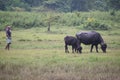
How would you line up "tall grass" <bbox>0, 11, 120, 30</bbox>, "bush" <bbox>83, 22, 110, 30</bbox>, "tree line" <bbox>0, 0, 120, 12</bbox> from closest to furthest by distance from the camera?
1. "bush" <bbox>83, 22, 110, 30</bbox>
2. "tall grass" <bbox>0, 11, 120, 30</bbox>
3. "tree line" <bbox>0, 0, 120, 12</bbox>

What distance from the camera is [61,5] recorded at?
56.3m

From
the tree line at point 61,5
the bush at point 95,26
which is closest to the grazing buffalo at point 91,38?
the bush at point 95,26

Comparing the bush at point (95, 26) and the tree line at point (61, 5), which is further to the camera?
the tree line at point (61, 5)

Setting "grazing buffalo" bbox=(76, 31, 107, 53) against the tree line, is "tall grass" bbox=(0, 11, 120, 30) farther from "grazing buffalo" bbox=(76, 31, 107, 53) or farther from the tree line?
"grazing buffalo" bbox=(76, 31, 107, 53)

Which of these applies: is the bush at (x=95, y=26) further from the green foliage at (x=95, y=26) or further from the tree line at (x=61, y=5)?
the tree line at (x=61, y=5)

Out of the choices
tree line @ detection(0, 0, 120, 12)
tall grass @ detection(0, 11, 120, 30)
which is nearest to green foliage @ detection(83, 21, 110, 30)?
tall grass @ detection(0, 11, 120, 30)

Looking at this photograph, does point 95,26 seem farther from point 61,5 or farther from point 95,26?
point 61,5

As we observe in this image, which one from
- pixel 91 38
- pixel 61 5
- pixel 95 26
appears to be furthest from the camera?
pixel 61 5

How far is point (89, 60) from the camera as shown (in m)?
16.3

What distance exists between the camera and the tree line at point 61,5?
52125 mm

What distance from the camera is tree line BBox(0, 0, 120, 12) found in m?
52.1

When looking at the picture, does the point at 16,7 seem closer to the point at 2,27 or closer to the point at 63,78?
the point at 2,27

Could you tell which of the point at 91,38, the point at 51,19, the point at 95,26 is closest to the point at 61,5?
the point at 51,19

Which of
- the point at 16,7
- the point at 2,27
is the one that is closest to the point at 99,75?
the point at 2,27
